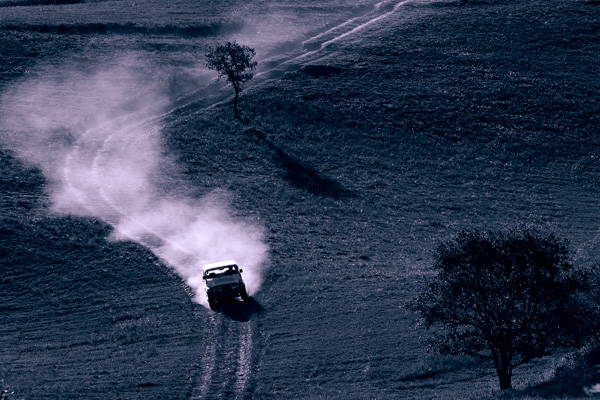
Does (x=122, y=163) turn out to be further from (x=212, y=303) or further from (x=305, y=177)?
(x=212, y=303)

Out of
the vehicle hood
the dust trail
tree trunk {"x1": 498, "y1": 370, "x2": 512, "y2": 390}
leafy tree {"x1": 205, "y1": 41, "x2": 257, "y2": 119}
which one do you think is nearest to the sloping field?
the dust trail

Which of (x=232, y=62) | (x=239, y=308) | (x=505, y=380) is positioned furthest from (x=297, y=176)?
(x=505, y=380)

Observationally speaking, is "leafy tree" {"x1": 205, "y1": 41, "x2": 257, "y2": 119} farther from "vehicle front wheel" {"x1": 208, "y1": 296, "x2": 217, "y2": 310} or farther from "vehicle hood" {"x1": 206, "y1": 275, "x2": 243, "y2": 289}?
"vehicle front wheel" {"x1": 208, "y1": 296, "x2": 217, "y2": 310}

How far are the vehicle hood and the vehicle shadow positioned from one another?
Result: 1.43 m

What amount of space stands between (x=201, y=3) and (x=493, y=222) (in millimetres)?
77227

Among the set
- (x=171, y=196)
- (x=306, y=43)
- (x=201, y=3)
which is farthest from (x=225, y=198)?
(x=201, y=3)

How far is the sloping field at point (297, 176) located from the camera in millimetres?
31812

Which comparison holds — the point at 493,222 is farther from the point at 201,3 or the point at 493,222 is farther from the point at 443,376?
the point at 201,3

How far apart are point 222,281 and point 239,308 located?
1782 mm

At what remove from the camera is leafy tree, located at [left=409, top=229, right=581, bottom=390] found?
25.9 m

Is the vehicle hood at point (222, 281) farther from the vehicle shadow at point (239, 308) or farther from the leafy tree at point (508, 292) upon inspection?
the leafy tree at point (508, 292)

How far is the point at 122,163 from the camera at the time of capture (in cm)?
6481

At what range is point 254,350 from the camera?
32781mm

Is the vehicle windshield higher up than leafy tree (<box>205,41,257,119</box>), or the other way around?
leafy tree (<box>205,41,257,119</box>)
